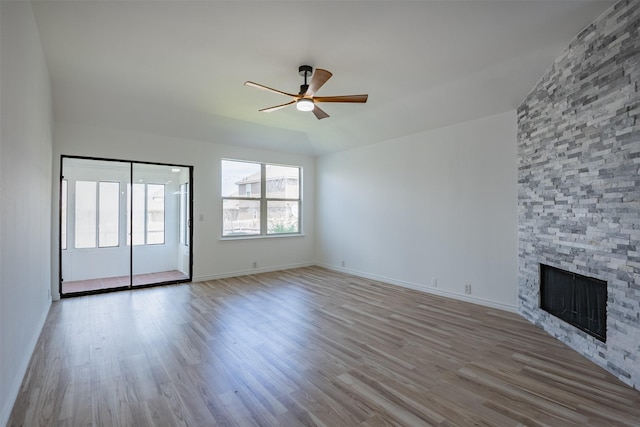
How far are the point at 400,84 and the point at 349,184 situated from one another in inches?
114

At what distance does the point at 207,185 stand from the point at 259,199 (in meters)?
1.23

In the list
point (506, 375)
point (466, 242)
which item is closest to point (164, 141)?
point (466, 242)

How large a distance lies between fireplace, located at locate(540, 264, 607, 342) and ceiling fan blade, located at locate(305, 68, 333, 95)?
3.13m

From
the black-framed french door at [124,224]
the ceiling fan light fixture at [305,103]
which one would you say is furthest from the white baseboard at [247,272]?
the ceiling fan light fixture at [305,103]

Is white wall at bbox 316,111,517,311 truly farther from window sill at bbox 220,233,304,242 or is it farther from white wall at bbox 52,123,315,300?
window sill at bbox 220,233,304,242

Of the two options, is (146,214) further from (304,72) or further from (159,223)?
(304,72)

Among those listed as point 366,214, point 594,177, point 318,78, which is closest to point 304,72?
point 318,78

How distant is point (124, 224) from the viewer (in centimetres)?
611

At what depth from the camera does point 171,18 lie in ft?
8.53

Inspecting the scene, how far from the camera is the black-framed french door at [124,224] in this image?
18.3 ft

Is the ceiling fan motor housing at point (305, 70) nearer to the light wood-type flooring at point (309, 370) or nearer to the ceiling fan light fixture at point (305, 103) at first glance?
the ceiling fan light fixture at point (305, 103)

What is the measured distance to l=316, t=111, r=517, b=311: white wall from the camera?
13.9 feet

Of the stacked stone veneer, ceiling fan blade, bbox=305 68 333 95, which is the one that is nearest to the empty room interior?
the stacked stone veneer

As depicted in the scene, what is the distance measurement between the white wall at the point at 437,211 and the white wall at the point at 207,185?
879 millimetres
